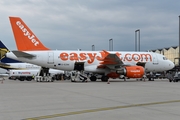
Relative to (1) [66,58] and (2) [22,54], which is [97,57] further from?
(2) [22,54]

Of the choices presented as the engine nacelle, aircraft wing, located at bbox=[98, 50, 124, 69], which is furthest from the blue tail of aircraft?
the engine nacelle

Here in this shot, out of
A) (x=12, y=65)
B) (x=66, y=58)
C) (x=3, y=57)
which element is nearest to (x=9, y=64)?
(x=12, y=65)

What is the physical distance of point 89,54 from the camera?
106 feet

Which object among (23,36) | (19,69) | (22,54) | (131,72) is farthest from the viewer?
(19,69)

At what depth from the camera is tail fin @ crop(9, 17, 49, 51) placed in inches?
1177

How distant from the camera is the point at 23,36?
30.1 m

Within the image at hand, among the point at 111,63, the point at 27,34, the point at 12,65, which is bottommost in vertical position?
the point at 111,63

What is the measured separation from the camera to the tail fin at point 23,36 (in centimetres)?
2989

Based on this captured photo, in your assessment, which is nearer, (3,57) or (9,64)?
(3,57)

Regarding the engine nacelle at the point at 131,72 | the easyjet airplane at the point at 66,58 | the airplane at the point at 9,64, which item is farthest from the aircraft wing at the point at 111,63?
the airplane at the point at 9,64

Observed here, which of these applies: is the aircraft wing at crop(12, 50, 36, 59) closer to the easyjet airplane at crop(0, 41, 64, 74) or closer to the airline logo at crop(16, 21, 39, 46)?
the airline logo at crop(16, 21, 39, 46)

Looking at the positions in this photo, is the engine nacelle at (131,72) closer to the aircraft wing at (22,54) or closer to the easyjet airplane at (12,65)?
the aircraft wing at (22,54)

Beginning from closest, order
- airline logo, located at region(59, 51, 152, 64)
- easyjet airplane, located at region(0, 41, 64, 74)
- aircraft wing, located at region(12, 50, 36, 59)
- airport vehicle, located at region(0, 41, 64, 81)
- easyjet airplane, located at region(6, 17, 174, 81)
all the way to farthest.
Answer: aircraft wing, located at region(12, 50, 36, 59)
easyjet airplane, located at region(6, 17, 174, 81)
airline logo, located at region(59, 51, 152, 64)
airport vehicle, located at region(0, 41, 64, 81)
easyjet airplane, located at region(0, 41, 64, 74)
